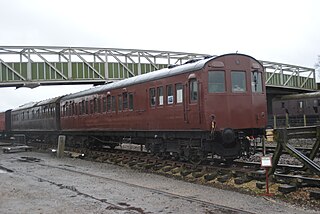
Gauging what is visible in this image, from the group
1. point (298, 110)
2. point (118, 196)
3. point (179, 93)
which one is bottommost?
point (118, 196)

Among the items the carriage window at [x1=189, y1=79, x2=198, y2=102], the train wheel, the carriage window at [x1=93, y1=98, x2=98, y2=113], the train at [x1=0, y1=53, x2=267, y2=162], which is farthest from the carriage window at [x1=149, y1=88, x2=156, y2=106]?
the carriage window at [x1=93, y1=98, x2=98, y2=113]

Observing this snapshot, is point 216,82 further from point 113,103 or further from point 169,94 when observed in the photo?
point 113,103

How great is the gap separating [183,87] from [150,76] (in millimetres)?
2435

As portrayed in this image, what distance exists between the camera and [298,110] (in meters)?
44.4

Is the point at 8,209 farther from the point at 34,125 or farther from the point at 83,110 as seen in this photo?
Result: the point at 34,125

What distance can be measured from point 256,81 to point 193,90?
217cm

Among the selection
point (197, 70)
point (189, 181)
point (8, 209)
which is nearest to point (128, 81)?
point (197, 70)

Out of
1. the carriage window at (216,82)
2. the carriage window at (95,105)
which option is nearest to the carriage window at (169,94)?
the carriage window at (216,82)

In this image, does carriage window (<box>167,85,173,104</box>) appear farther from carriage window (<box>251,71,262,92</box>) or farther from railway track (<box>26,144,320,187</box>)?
carriage window (<box>251,71,262,92</box>)

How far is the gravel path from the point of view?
7.72m

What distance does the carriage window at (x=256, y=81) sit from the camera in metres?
13.0

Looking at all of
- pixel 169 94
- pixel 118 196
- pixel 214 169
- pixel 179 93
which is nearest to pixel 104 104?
pixel 169 94

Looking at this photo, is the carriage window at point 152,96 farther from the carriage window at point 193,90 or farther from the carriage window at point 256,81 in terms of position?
→ the carriage window at point 256,81

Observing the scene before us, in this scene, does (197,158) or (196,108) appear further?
(197,158)
